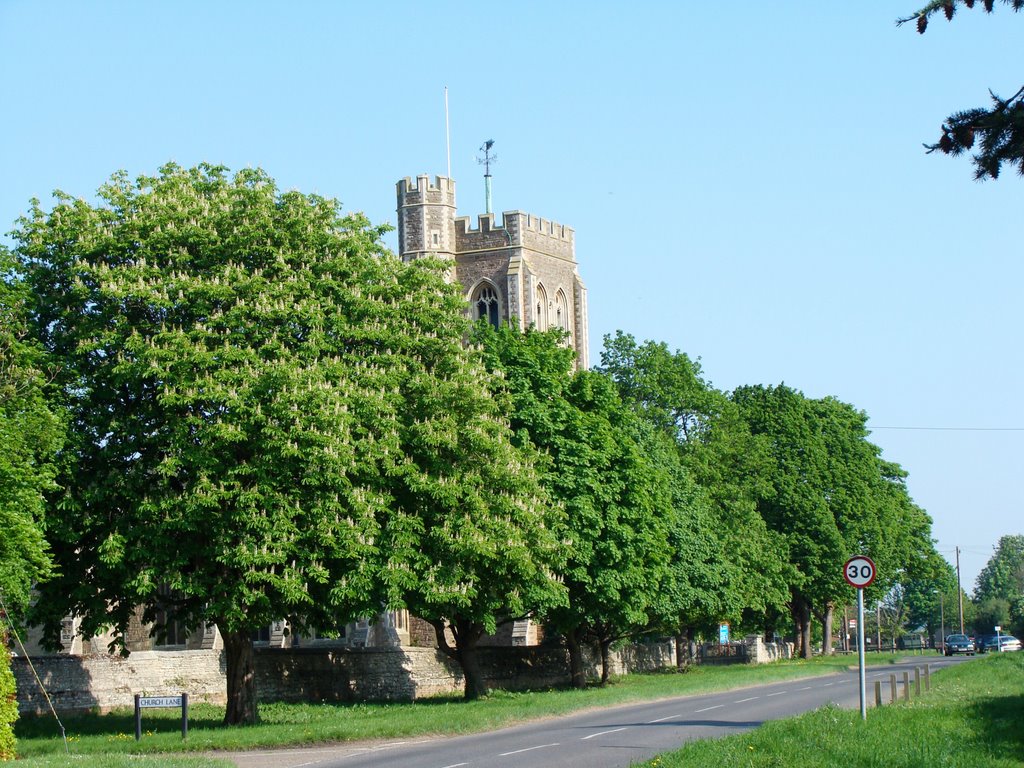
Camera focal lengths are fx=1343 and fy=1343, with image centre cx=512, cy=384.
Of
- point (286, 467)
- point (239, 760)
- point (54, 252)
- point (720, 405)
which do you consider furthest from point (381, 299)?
point (720, 405)

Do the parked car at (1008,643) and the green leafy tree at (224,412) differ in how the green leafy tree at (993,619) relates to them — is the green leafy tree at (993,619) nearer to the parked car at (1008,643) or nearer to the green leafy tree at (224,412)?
the parked car at (1008,643)

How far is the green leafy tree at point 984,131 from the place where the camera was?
12.7m

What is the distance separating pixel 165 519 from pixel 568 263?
189ft

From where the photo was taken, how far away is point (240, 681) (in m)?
32.6

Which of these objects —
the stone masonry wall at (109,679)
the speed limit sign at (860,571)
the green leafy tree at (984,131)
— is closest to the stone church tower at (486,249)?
the stone masonry wall at (109,679)

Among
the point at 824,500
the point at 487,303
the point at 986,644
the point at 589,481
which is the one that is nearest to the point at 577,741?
the point at 589,481

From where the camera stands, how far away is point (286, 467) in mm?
29969

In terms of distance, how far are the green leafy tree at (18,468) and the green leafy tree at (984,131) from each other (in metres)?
18.7

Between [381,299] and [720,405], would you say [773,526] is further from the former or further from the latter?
[381,299]

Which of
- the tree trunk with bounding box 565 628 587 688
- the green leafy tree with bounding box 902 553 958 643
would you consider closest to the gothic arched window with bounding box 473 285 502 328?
the tree trunk with bounding box 565 628 587 688

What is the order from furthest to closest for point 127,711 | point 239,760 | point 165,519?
point 127,711
point 165,519
point 239,760

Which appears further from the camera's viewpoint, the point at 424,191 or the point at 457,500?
the point at 424,191

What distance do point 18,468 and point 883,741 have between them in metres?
17.2

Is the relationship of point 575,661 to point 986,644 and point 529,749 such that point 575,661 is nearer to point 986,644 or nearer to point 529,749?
point 529,749
